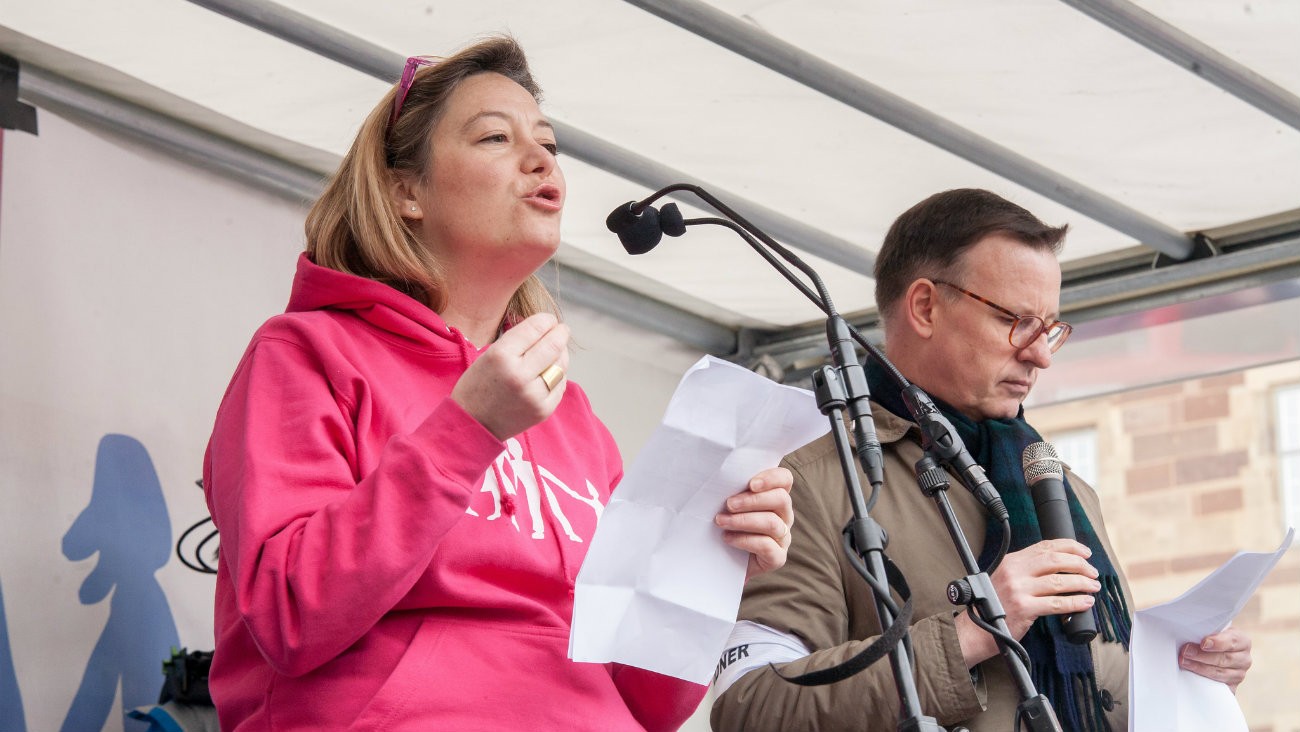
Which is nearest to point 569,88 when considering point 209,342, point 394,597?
point 209,342

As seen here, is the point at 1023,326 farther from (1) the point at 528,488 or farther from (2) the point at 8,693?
(2) the point at 8,693

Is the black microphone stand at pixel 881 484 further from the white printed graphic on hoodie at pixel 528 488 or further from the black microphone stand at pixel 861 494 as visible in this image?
the white printed graphic on hoodie at pixel 528 488

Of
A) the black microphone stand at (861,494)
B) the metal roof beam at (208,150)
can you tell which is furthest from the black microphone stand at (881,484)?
the metal roof beam at (208,150)

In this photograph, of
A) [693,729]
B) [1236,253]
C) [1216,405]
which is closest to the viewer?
[1236,253]

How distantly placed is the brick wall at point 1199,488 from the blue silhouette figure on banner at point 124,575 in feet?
33.4

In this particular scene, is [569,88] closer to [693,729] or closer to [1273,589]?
[693,729]

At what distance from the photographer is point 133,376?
11.5ft

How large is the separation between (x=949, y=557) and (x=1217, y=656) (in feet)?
1.44

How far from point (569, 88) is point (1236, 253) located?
6.50 ft

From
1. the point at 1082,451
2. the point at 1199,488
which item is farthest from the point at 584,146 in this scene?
the point at 1082,451

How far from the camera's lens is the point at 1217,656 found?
7.63 ft

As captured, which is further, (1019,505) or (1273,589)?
(1273,589)

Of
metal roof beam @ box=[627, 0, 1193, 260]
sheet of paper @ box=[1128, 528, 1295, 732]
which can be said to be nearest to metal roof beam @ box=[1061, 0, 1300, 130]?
metal roof beam @ box=[627, 0, 1193, 260]

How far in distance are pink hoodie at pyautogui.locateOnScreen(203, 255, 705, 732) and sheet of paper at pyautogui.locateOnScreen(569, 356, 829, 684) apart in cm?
12
